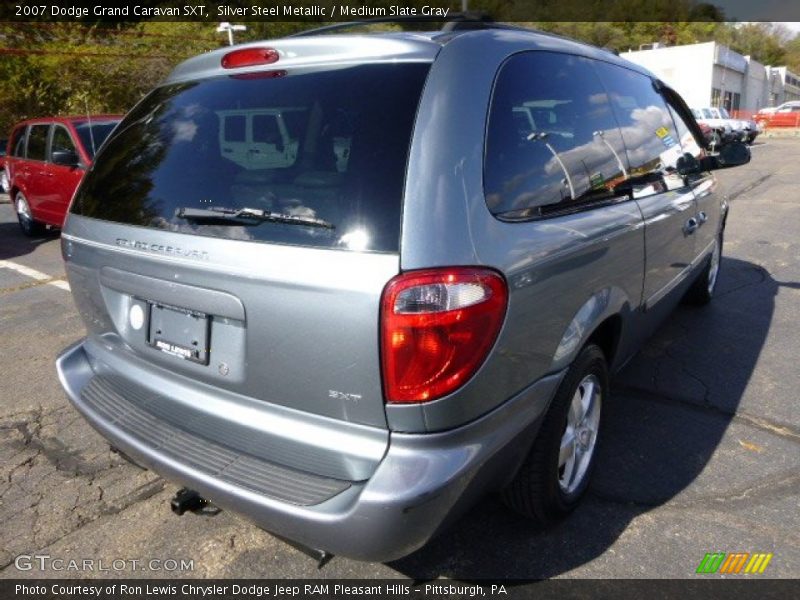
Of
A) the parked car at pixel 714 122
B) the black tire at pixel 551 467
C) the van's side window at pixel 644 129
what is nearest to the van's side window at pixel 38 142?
the van's side window at pixel 644 129

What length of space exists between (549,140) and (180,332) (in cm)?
146

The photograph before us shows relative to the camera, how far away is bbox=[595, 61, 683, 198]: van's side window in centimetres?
285

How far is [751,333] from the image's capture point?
15.0 feet

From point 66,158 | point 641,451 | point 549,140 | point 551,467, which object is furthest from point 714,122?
point 551,467

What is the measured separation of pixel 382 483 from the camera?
5.46ft

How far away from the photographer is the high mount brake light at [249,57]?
2098mm

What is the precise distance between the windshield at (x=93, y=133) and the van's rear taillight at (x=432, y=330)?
747cm

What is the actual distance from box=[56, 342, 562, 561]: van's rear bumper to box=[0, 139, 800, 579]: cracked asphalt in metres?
0.31

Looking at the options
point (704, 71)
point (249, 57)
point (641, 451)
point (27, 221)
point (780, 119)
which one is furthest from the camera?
point (704, 71)

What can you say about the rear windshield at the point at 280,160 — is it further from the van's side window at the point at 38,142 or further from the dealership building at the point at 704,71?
the dealership building at the point at 704,71

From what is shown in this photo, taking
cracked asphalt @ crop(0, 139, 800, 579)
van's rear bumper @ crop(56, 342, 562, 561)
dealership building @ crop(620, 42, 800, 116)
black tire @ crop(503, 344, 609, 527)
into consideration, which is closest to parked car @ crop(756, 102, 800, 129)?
dealership building @ crop(620, 42, 800, 116)

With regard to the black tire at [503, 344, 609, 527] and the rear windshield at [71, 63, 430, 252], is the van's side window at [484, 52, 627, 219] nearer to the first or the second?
the rear windshield at [71, 63, 430, 252]

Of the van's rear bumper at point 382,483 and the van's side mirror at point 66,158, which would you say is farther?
the van's side mirror at point 66,158

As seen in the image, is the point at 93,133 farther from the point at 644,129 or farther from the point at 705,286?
the point at 705,286
